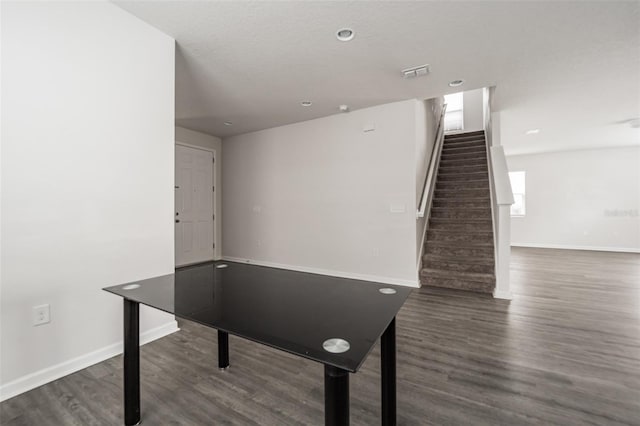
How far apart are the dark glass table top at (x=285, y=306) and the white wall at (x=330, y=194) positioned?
8.25ft

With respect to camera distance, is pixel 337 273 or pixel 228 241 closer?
pixel 337 273

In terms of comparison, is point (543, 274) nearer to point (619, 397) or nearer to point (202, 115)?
point (619, 397)

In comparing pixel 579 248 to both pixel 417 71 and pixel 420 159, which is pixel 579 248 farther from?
pixel 417 71

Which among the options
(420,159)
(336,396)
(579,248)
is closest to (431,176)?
(420,159)

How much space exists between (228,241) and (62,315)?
4.01 metres

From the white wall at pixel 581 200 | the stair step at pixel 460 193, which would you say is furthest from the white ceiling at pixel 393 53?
the white wall at pixel 581 200

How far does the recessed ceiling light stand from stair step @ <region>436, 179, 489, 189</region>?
3.78 metres

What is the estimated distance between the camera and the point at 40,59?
166cm

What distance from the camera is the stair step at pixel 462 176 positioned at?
16.8 feet

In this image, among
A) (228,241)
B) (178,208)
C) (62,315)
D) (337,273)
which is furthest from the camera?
(228,241)

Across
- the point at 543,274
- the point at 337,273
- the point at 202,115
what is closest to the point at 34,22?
the point at 202,115

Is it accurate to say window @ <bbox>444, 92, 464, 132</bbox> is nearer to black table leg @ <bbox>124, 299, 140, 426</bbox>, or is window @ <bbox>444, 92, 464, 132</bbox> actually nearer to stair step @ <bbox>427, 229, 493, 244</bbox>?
stair step @ <bbox>427, 229, 493, 244</bbox>

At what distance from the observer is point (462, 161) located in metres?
5.67

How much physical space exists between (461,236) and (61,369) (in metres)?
4.56
